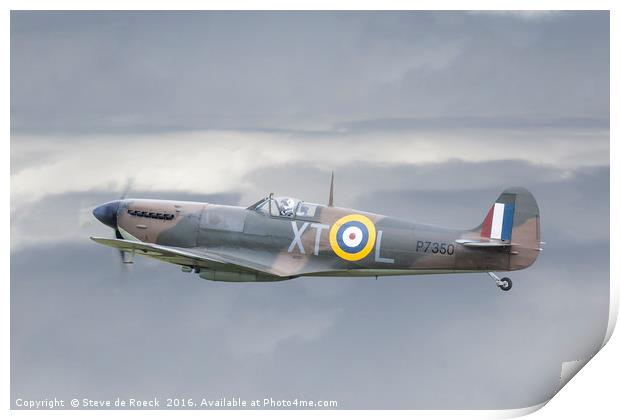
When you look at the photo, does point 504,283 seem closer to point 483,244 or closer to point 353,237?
point 483,244

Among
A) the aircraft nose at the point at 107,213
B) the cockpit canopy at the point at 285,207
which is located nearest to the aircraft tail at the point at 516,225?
the cockpit canopy at the point at 285,207

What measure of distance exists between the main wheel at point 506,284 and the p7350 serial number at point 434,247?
463 mm

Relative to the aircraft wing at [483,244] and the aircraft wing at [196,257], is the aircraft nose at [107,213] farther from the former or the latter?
the aircraft wing at [483,244]

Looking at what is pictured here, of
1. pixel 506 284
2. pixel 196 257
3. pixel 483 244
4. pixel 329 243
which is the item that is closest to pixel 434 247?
pixel 483 244

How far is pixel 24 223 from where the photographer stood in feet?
37.6

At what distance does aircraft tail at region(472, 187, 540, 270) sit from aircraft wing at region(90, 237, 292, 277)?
5.50 feet

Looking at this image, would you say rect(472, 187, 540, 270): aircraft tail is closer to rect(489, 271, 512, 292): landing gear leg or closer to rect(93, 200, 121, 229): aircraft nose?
rect(489, 271, 512, 292): landing gear leg

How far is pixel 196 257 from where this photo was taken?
37.8ft

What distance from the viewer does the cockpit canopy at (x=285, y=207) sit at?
11609 mm

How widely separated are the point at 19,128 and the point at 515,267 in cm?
411

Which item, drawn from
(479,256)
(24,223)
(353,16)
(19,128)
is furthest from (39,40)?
(479,256)

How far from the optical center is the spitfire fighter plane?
11141 mm

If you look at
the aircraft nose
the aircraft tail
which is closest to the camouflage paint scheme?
the aircraft tail
